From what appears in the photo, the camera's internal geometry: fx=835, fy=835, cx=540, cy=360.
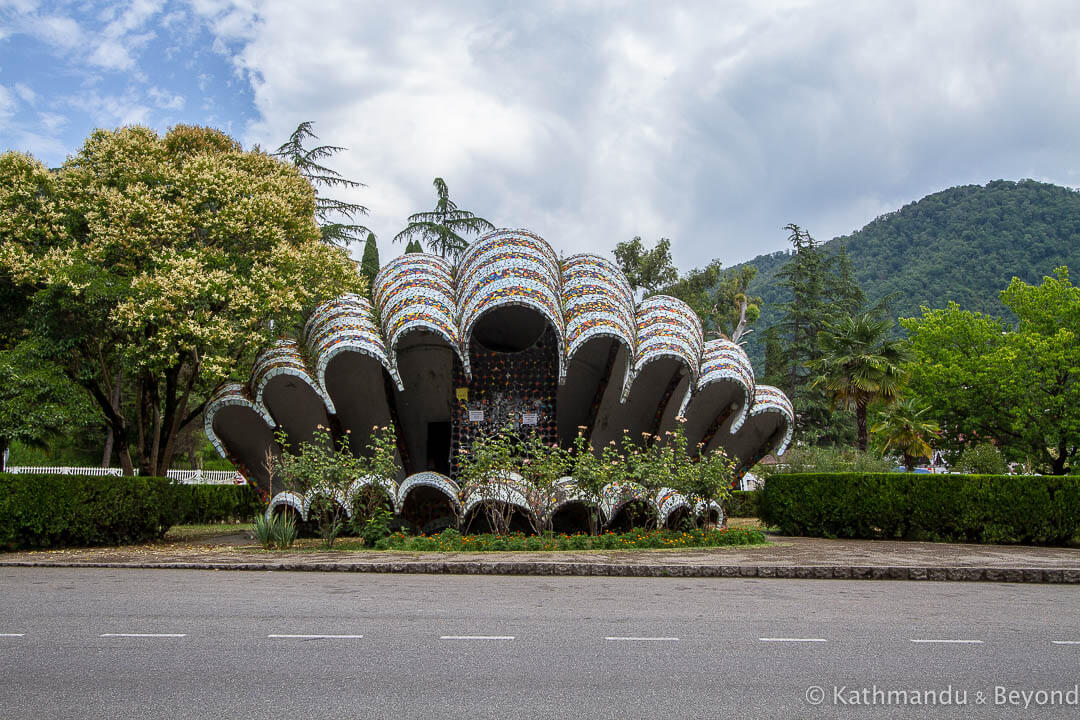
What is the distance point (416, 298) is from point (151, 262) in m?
4.77

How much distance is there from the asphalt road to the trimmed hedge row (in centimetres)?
367

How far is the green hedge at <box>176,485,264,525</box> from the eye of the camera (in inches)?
781

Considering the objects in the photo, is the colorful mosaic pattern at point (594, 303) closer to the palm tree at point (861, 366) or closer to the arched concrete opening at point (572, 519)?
the arched concrete opening at point (572, 519)

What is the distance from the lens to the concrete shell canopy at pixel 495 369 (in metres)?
15.7

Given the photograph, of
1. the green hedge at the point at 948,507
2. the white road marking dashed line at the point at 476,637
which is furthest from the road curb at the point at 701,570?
the green hedge at the point at 948,507

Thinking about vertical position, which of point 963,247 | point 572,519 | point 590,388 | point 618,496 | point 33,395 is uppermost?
point 963,247

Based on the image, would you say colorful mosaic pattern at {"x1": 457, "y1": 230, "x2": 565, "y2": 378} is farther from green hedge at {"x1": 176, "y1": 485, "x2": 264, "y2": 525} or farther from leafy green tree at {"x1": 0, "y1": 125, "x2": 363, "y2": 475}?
green hedge at {"x1": 176, "y1": 485, "x2": 264, "y2": 525}

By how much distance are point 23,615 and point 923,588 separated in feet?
29.1

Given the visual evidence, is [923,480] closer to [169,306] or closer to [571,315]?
[571,315]

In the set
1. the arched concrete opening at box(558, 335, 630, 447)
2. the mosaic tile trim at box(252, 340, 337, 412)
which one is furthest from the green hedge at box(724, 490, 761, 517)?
the mosaic tile trim at box(252, 340, 337, 412)

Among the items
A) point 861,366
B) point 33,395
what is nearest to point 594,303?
point 33,395

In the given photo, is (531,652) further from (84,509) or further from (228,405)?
(228,405)

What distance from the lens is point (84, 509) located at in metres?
12.9

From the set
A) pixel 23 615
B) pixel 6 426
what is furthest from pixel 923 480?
pixel 6 426
